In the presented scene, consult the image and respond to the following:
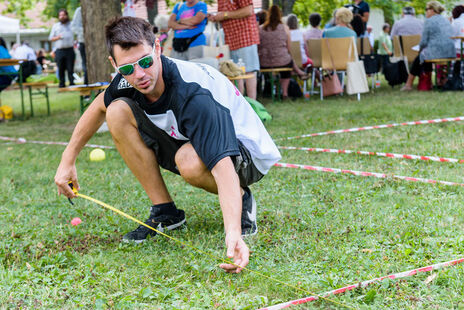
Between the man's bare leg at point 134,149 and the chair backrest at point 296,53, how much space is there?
28.2ft

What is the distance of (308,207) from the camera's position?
378 cm

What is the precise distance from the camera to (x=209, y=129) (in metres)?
2.50

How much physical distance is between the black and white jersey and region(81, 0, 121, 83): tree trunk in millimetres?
5539

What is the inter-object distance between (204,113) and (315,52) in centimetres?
880

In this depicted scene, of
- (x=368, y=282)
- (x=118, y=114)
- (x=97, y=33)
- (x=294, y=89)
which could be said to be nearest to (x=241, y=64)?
(x=97, y=33)

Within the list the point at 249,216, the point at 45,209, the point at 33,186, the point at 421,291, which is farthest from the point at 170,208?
the point at 33,186

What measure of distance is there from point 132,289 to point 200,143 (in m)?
0.75

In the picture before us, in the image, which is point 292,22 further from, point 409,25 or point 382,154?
point 382,154

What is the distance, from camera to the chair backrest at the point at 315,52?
1096 centimetres

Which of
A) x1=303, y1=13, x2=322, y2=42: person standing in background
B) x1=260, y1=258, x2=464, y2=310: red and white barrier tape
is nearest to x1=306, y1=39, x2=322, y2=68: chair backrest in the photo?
x1=303, y1=13, x2=322, y2=42: person standing in background

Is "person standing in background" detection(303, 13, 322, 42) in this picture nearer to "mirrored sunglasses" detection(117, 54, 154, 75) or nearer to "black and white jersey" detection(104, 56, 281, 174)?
"black and white jersey" detection(104, 56, 281, 174)

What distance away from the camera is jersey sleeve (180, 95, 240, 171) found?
2.44m

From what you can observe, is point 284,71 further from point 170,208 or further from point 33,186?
point 170,208

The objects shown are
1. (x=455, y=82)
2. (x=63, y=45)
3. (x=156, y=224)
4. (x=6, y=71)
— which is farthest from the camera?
(x=63, y=45)
